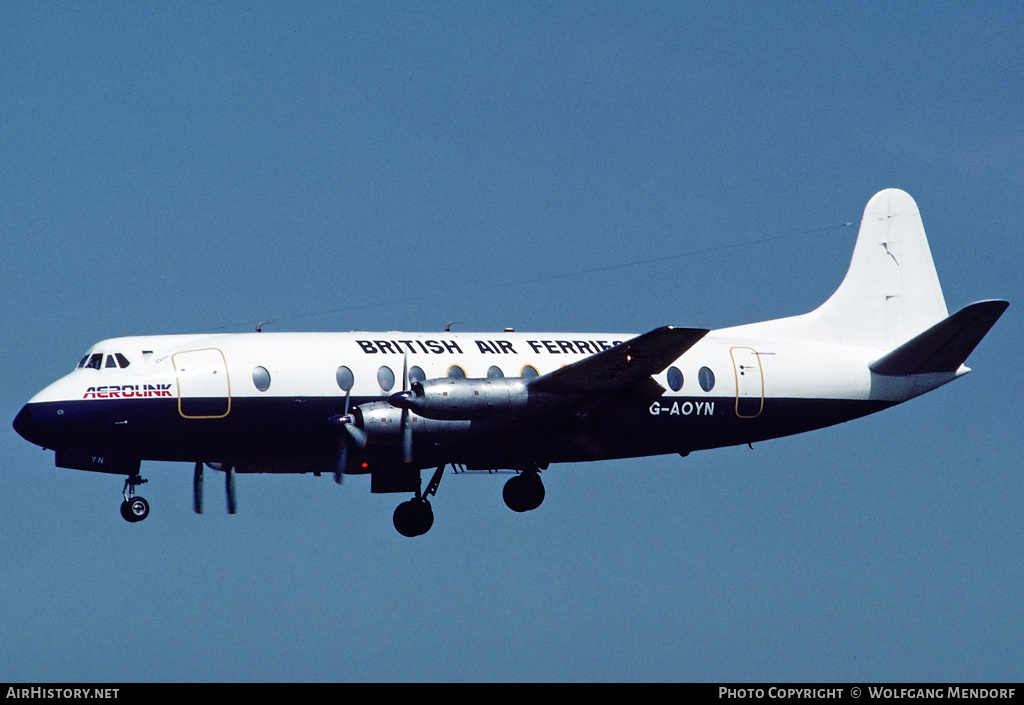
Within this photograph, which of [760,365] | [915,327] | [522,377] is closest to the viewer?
[522,377]

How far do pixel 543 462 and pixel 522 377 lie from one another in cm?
202

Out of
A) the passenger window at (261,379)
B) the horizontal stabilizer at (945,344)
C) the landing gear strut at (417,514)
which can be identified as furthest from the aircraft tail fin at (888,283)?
the passenger window at (261,379)

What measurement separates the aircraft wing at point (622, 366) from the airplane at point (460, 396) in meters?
0.04

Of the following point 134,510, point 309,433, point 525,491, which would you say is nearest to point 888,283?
point 525,491

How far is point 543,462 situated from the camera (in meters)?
35.8

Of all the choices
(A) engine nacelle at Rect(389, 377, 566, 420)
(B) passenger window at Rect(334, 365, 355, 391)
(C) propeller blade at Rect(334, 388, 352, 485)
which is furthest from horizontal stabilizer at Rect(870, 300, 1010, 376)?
(C) propeller blade at Rect(334, 388, 352, 485)

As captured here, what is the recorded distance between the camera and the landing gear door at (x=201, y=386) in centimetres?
3250

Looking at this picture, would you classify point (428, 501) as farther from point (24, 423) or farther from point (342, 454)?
point (24, 423)

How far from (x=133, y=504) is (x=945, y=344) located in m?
18.1

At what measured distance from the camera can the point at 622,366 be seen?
33469mm

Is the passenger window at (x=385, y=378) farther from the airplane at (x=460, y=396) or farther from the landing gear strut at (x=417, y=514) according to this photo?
the landing gear strut at (x=417, y=514)
